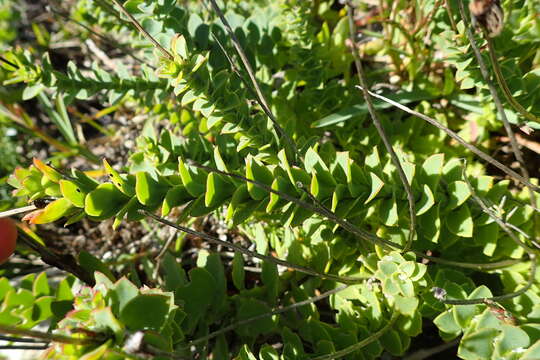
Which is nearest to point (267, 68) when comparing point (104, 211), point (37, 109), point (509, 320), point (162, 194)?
point (162, 194)

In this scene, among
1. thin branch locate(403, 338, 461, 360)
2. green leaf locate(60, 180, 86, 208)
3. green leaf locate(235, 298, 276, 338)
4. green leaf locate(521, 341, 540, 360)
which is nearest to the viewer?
green leaf locate(521, 341, 540, 360)

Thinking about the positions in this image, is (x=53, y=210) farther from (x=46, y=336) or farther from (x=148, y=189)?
(x=46, y=336)

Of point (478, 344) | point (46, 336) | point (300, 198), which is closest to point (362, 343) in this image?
point (478, 344)

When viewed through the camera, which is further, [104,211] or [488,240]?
[488,240]

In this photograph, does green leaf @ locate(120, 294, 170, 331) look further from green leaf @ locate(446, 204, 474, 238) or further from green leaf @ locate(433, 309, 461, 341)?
green leaf @ locate(446, 204, 474, 238)

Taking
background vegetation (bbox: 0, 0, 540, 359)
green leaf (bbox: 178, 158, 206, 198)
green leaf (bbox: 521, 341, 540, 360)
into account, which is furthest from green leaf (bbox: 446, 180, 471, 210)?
green leaf (bbox: 178, 158, 206, 198)

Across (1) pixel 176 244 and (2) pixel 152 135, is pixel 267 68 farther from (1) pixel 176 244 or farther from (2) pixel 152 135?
(1) pixel 176 244

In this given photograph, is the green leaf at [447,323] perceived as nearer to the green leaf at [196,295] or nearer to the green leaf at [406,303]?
the green leaf at [406,303]

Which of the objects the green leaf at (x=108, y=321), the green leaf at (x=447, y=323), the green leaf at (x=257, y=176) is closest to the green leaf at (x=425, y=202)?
the green leaf at (x=447, y=323)
